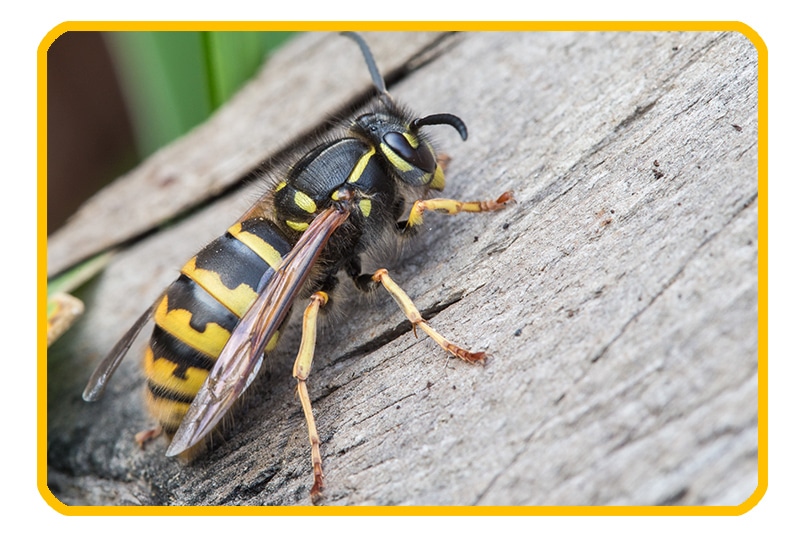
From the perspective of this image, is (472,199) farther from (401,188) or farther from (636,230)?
(636,230)

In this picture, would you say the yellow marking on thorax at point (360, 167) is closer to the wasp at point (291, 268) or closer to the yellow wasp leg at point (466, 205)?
the wasp at point (291, 268)

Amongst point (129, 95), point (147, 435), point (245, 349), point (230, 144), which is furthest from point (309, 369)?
point (129, 95)

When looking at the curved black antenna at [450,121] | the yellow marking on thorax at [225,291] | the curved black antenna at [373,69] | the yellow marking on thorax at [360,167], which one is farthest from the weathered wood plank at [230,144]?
the yellow marking on thorax at [225,291]

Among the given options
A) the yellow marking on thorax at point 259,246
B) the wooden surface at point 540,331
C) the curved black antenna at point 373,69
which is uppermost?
the curved black antenna at point 373,69

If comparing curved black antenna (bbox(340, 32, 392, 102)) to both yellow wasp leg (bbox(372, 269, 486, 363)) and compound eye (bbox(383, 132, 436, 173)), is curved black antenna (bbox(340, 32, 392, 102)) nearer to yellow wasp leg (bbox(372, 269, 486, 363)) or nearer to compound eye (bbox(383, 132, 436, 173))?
compound eye (bbox(383, 132, 436, 173))

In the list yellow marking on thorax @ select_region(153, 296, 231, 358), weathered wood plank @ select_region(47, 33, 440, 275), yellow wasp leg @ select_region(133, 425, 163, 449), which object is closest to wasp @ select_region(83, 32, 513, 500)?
yellow marking on thorax @ select_region(153, 296, 231, 358)
